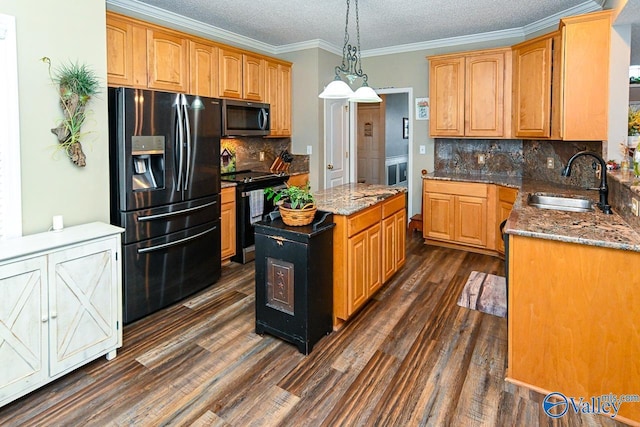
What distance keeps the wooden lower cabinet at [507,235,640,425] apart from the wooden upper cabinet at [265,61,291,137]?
374 cm

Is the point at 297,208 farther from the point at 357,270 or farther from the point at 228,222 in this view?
the point at 228,222

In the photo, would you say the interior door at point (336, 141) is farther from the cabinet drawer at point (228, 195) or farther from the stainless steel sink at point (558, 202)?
the stainless steel sink at point (558, 202)

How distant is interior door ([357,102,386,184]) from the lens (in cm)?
825

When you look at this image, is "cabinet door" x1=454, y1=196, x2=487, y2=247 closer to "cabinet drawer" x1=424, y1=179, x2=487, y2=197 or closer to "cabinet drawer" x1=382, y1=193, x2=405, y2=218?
"cabinet drawer" x1=424, y1=179, x2=487, y2=197

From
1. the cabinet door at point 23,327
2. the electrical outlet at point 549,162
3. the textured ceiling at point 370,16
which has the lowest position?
the cabinet door at point 23,327

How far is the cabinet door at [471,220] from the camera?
462cm

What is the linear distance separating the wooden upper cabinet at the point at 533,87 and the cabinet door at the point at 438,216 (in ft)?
3.55

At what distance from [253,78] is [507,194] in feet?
10.5

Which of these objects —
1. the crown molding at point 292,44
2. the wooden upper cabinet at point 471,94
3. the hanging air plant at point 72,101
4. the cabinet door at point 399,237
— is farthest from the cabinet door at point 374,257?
the crown molding at point 292,44

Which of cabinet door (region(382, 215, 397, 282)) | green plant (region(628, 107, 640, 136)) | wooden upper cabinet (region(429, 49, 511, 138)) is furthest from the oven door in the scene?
green plant (region(628, 107, 640, 136))

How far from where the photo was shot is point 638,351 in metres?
1.91

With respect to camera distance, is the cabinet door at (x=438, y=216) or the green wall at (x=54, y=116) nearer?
the green wall at (x=54, y=116)

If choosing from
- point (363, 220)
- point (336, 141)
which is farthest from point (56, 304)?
point (336, 141)

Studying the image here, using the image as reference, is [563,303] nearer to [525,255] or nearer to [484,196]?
[525,255]
